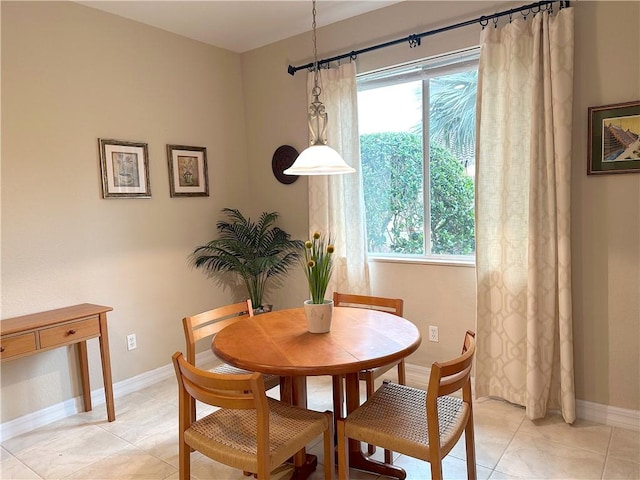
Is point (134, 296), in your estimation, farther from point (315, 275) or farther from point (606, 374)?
point (606, 374)

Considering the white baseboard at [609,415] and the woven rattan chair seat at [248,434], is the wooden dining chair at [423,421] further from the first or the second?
the white baseboard at [609,415]

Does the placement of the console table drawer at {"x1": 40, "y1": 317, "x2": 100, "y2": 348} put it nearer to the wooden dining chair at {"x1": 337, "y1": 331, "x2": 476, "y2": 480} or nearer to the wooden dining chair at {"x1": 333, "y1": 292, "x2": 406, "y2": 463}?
the wooden dining chair at {"x1": 333, "y1": 292, "x2": 406, "y2": 463}

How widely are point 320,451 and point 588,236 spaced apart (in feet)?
6.42

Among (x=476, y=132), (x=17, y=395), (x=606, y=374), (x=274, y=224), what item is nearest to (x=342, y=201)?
(x=274, y=224)

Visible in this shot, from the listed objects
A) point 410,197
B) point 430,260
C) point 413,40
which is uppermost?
point 413,40

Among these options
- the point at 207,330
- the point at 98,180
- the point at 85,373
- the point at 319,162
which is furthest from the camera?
the point at 98,180

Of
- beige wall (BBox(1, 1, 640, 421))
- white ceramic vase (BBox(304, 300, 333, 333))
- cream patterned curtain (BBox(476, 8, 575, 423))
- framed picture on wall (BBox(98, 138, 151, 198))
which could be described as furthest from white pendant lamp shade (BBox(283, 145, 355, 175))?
framed picture on wall (BBox(98, 138, 151, 198))

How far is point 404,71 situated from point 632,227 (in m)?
1.78

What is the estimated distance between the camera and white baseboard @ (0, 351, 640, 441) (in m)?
2.51

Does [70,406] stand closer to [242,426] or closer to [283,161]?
[242,426]

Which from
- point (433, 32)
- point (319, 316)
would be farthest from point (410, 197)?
point (319, 316)

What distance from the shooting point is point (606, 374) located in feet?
8.32

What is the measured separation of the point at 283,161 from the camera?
3.81m

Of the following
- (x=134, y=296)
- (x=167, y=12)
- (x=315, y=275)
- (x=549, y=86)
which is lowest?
(x=134, y=296)
